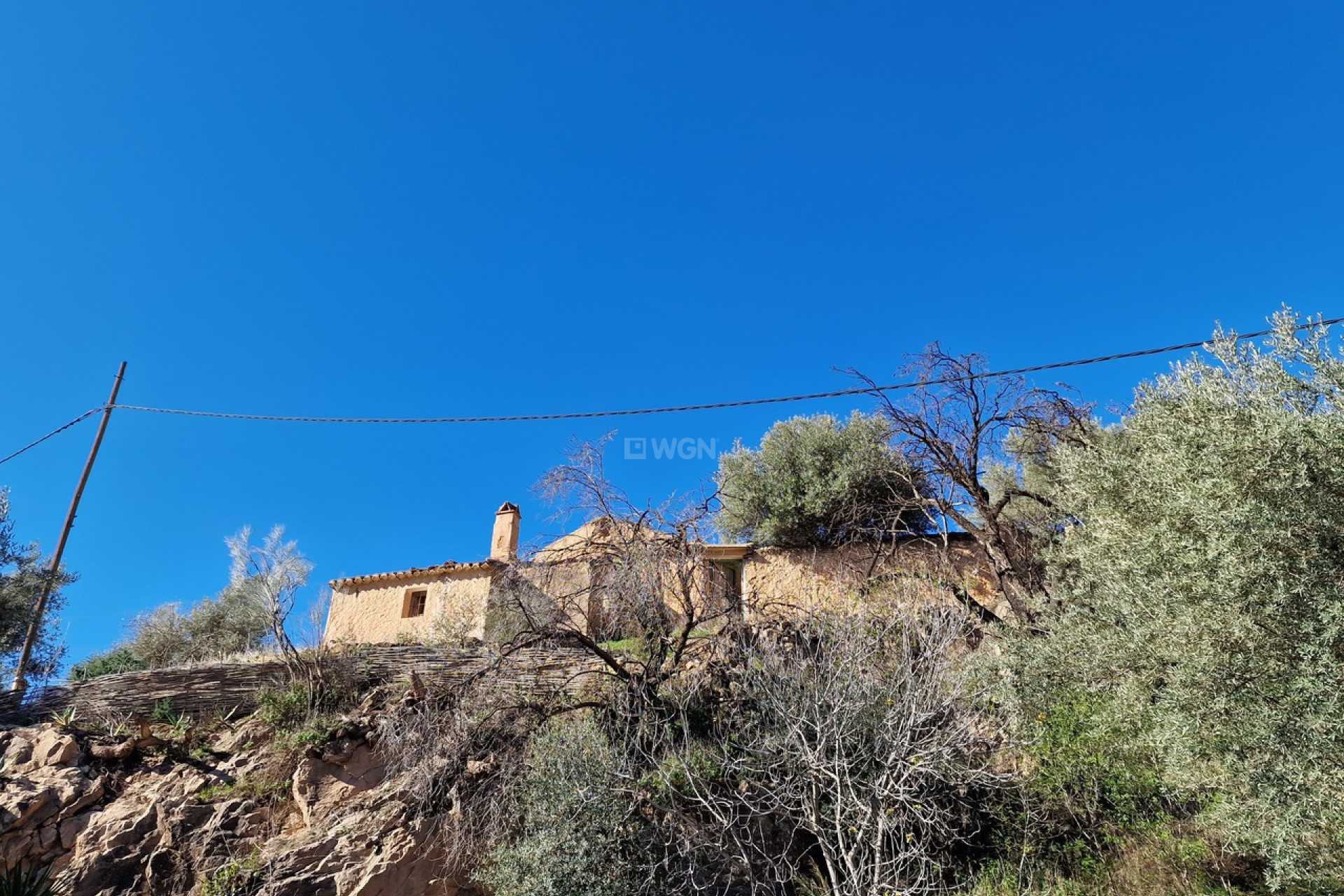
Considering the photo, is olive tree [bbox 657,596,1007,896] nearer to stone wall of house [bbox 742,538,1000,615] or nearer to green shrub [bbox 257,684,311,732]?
stone wall of house [bbox 742,538,1000,615]

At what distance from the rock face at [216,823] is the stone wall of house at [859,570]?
6.77 metres

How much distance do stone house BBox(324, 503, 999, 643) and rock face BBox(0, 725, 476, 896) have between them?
3168 millimetres

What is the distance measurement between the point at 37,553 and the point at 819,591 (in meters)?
14.2

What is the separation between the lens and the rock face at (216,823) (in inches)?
330

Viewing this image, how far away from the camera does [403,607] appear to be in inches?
719

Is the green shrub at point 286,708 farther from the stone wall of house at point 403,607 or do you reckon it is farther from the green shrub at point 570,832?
the stone wall of house at point 403,607

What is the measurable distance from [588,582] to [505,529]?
9006mm

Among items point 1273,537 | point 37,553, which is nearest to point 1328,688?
point 1273,537

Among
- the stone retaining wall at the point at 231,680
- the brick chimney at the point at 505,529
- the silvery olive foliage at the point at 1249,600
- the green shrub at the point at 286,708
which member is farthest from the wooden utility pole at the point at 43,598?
the silvery olive foliage at the point at 1249,600

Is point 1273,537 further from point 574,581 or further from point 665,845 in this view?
point 574,581

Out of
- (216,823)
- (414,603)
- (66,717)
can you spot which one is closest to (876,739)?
(216,823)

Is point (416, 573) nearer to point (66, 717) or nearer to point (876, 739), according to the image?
point (66, 717)

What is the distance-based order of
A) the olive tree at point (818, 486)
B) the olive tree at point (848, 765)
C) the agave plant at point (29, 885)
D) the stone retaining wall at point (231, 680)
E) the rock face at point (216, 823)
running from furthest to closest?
the olive tree at point (818, 486) → the stone retaining wall at point (231, 680) → the rock face at point (216, 823) → the olive tree at point (848, 765) → the agave plant at point (29, 885)

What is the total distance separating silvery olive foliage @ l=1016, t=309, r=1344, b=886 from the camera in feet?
18.8
